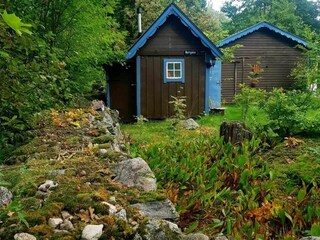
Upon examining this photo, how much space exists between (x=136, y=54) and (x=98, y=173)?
34.0 feet

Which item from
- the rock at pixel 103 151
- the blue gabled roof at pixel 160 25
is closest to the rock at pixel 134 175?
the rock at pixel 103 151

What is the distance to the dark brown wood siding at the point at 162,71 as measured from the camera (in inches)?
520

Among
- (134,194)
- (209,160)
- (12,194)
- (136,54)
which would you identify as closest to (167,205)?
(134,194)

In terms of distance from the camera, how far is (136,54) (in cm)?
1316

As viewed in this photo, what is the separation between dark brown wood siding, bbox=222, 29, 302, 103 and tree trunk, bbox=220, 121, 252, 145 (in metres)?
13.1

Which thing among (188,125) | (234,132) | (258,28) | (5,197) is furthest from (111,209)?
(258,28)

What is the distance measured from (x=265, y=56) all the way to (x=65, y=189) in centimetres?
1847

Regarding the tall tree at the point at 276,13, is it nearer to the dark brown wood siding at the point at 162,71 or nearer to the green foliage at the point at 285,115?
the dark brown wood siding at the point at 162,71

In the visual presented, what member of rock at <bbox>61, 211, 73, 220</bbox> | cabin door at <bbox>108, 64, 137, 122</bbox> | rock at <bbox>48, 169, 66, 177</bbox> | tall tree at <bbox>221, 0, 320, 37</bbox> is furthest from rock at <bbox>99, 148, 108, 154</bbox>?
tall tree at <bbox>221, 0, 320, 37</bbox>

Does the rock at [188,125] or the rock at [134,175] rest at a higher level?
the rock at [134,175]

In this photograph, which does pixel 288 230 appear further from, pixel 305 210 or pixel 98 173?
pixel 98 173

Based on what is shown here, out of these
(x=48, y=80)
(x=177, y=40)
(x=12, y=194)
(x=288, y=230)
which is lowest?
(x=288, y=230)

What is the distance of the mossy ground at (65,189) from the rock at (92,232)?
3 centimetres

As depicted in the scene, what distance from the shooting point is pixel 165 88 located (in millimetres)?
13500
